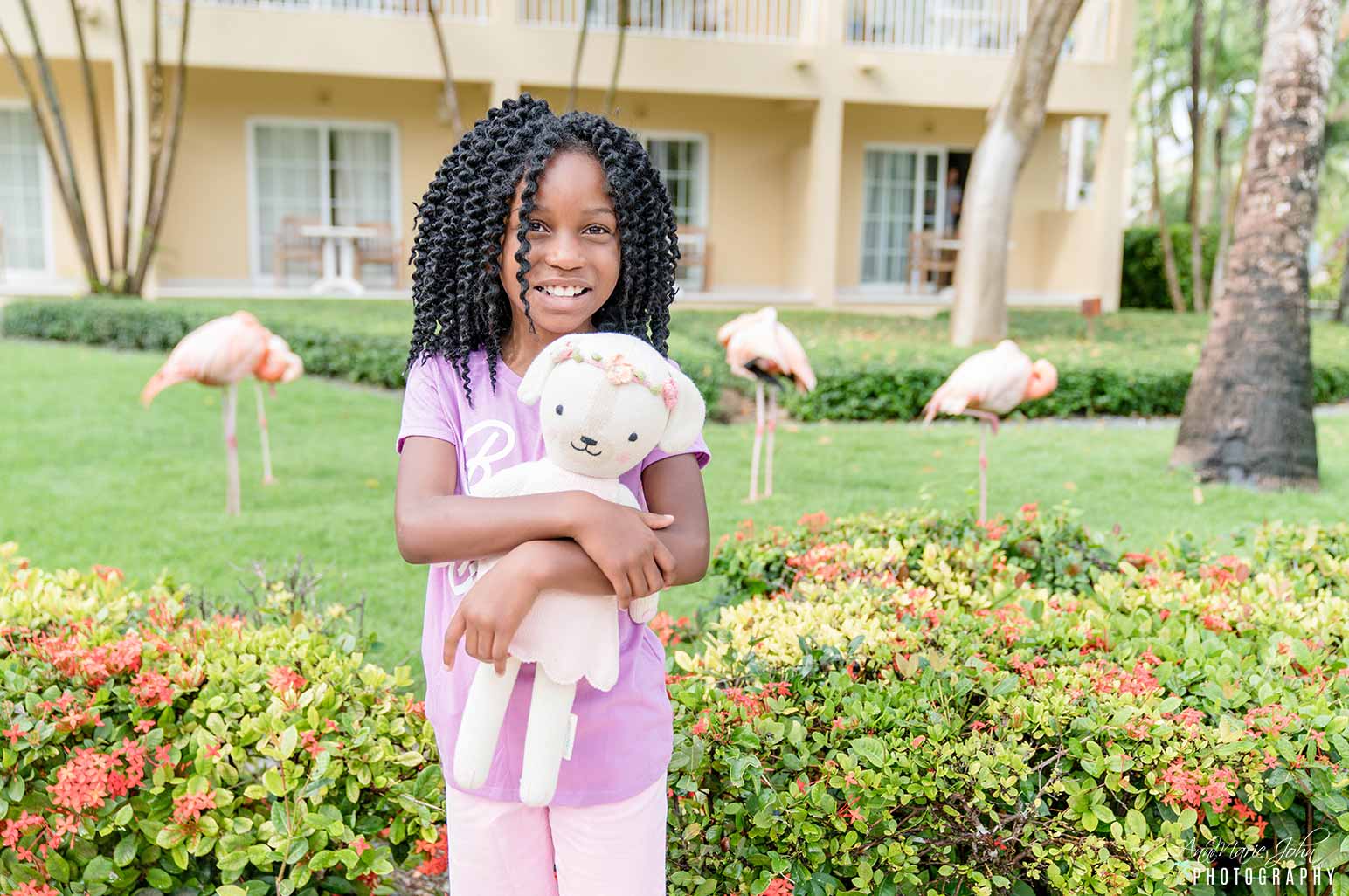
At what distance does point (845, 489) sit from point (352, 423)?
12.2ft

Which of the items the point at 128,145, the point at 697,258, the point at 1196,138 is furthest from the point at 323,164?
the point at 1196,138

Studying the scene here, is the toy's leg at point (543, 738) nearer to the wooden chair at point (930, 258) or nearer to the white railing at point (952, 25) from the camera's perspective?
the wooden chair at point (930, 258)

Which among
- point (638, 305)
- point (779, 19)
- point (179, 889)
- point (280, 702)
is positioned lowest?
point (179, 889)

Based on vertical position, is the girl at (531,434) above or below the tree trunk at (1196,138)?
below

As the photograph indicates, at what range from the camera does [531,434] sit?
1660 mm

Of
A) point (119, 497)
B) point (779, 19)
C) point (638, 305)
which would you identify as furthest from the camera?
point (779, 19)

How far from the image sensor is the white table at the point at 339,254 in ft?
51.0

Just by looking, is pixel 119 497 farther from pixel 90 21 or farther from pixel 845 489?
pixel 90 21

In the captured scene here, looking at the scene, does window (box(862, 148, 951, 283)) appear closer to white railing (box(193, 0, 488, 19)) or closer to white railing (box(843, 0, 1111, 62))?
white railing (box(843, 0, 1111, 62))

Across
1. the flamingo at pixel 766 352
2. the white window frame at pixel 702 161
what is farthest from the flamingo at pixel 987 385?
the white window frame at pixel 702 161

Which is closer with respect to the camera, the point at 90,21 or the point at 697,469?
the point at 697,469

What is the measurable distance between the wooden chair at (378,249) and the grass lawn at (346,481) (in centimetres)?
702

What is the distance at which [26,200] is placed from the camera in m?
16.2

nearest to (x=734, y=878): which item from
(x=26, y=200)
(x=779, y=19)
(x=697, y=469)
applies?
(x=697, y=469)
